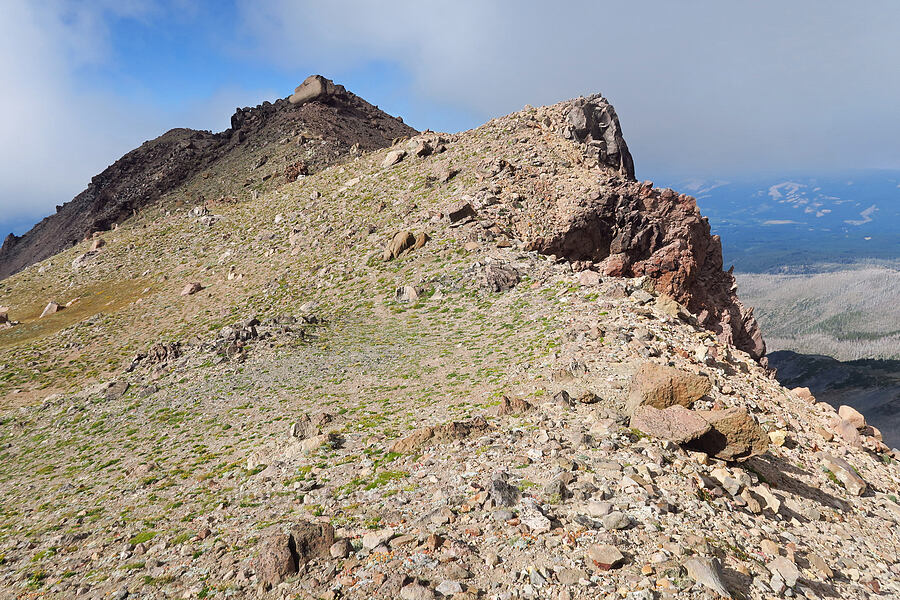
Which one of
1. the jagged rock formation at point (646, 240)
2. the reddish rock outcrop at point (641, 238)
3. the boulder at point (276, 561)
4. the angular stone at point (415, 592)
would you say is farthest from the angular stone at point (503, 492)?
the jagged rock formation at point (646, 240)

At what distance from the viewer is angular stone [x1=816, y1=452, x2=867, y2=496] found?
20.7 metres

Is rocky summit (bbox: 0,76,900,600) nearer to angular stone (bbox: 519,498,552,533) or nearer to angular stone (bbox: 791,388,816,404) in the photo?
angular stone (bbox: 519,498,552,533)

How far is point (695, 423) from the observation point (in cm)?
1902

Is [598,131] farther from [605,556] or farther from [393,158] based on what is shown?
[605,556]

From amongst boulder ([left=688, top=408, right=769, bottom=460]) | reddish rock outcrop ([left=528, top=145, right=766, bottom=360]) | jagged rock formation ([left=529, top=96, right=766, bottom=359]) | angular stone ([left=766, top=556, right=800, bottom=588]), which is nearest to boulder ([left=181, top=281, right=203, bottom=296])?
reddish rock outcrop ([left=528, top=145, right=766, bottom=360])

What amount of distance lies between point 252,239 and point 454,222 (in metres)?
32.5

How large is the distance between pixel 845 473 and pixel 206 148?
435ft

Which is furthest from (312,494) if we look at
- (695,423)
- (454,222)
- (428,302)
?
(454,222)

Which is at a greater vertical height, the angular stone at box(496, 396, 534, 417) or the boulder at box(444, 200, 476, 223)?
the boulder at box(444, 200, 476, 223)

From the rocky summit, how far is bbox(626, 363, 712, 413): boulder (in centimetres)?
13

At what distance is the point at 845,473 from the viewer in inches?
Answer: 845

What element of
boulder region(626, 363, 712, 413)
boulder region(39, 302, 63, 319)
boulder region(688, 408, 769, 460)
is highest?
boulder region(39, 302, 63, 319)

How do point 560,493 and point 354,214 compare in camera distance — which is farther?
point 354,214

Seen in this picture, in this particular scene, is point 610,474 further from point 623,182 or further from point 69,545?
point 623,182
